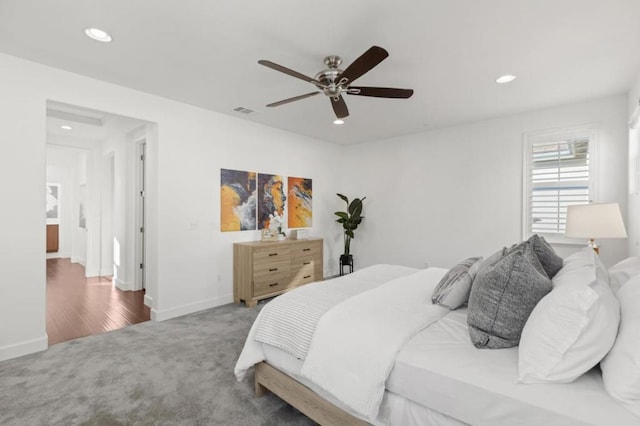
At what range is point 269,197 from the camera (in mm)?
4938

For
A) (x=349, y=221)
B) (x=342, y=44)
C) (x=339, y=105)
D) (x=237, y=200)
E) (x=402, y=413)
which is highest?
(x=342, y=44)

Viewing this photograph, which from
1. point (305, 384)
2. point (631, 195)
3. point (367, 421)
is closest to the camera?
point (367, 421)

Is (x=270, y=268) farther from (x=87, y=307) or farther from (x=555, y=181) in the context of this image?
(x=555, y=181)

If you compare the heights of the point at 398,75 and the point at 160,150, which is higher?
the point at 398,75

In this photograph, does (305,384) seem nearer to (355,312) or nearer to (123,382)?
(355,312)

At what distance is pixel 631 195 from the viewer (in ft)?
10.7

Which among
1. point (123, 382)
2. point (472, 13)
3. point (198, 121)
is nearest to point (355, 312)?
point (123, 382)

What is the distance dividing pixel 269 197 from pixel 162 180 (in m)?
1.65

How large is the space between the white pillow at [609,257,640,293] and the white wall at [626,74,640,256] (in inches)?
60.4

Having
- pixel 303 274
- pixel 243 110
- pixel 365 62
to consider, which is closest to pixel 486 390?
pixel 365 62

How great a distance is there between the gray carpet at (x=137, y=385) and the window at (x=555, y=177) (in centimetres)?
397

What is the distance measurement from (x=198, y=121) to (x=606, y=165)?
5.10 m

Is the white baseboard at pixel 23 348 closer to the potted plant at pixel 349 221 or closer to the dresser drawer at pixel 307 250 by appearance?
the dresser drawer at pixel 307 250

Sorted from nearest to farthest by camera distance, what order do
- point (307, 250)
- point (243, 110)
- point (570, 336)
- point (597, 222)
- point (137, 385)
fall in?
point (570, 336) < point (137, 385) < point (597, 222) < point (243, 110) < point (307, 250)
